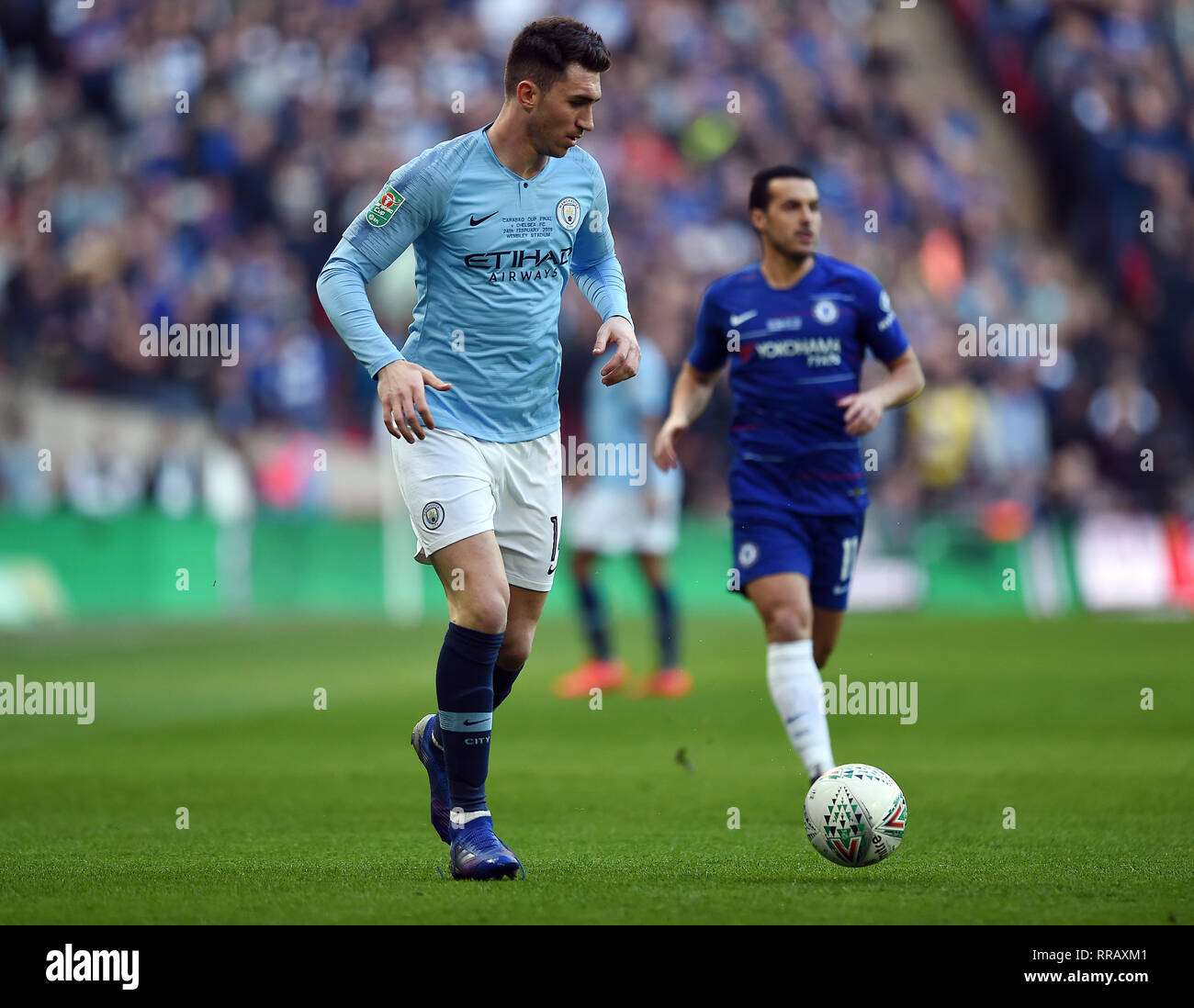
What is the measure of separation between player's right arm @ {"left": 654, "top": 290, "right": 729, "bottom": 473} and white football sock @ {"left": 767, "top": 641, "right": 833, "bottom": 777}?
3.18ft

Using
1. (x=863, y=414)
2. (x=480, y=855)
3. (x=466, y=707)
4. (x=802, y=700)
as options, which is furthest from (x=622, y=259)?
(x=480, y=855)

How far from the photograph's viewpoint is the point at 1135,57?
79.4ft

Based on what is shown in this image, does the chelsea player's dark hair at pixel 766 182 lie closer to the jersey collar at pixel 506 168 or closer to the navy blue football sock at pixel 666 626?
the jersey collar at pixel 506 168

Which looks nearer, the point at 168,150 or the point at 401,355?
the point at 401,355

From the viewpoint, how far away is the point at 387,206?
6.04 meters

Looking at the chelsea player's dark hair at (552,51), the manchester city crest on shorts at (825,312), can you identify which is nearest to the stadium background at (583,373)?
the manchester city crest on shorts at (825,312)

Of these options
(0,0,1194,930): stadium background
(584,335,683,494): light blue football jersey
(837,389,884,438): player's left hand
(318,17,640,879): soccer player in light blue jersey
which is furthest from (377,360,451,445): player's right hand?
(584,335,683,494): light blue football jersey

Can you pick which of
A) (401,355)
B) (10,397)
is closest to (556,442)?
(401,355)

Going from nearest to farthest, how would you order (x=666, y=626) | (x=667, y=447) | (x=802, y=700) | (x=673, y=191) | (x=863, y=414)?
(x=863, y=414)
(x=802, y=700)
(x=667, y=447)
(x=666, y=626)
(x=673, y=191)

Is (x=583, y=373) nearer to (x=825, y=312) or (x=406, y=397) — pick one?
(x=825, y=312)

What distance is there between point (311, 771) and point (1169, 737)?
4.86 m

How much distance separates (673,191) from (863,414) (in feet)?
54.5
